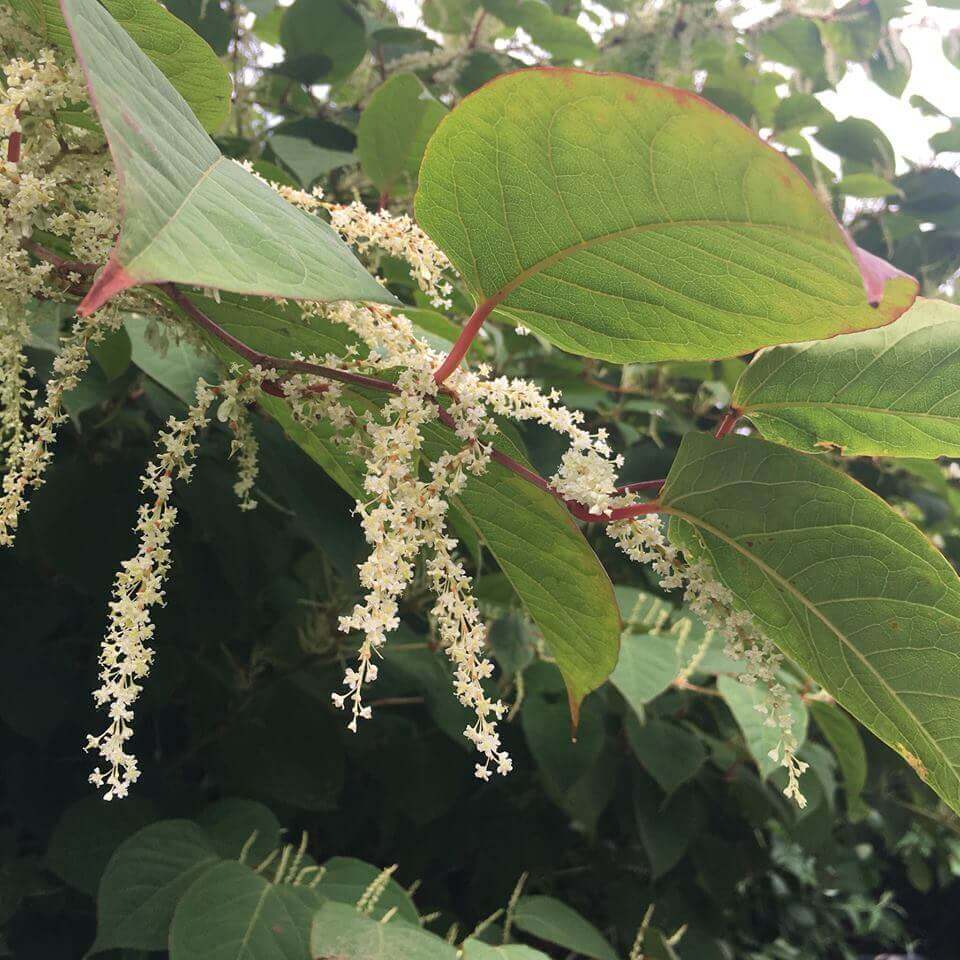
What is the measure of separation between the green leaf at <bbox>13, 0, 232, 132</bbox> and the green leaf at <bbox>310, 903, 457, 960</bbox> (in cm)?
79

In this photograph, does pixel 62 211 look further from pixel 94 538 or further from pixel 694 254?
pixel 94 538

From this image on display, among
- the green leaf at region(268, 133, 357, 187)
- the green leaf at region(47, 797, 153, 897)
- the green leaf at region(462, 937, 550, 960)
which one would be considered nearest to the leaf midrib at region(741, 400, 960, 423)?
the green leaf at region(462, 937, 550, 960)

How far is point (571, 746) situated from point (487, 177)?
44.1 inches

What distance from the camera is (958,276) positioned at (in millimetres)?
2293

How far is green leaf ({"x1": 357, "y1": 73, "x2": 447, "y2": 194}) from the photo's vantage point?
1.30 metres

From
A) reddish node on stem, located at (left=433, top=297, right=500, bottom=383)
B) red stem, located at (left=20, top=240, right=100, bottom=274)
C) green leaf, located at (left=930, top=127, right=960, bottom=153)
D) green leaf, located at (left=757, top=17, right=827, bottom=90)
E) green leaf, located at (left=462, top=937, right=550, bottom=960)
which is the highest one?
green leaf, located at (left=930, top=127, right=960, bottom=153)

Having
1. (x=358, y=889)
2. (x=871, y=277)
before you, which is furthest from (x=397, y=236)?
(x=358, y=889)

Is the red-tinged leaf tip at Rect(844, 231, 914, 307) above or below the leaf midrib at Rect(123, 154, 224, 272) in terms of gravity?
above

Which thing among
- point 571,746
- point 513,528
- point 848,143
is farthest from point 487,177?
point 848,143

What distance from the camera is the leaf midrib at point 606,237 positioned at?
0.47 m

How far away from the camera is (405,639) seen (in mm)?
1577

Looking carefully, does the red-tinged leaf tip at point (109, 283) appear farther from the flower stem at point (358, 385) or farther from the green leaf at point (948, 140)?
the green leaf at point (948, 140)

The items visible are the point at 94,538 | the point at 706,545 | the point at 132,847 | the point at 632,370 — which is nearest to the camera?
the point at 706,545

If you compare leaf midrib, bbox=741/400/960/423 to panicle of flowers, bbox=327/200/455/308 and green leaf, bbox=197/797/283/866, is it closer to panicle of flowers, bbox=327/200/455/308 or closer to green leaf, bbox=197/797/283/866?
panicle of flowers, bbox=327/200/455/308
